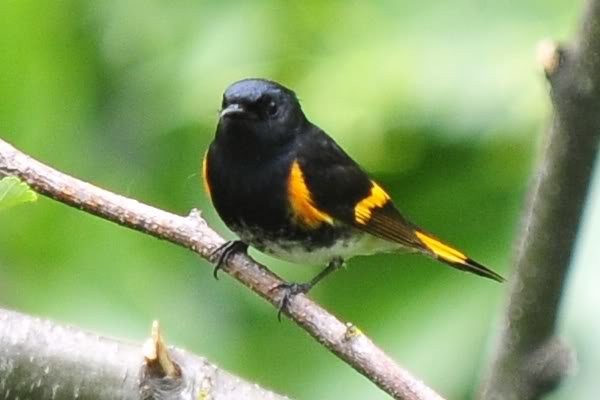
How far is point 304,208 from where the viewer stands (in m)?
2.20

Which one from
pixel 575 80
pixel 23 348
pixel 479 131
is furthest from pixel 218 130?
pixel 575 80

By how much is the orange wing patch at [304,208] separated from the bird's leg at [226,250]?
116mm

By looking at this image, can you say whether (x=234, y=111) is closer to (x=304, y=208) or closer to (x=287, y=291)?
(x=304, y=208)

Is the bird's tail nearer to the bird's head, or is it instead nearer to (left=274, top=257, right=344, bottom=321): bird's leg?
(left=274, top=257, right=344, bottom=321): bird's leg

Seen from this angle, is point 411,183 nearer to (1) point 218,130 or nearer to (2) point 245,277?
(1) point 218,130

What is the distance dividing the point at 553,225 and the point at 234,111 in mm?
1288

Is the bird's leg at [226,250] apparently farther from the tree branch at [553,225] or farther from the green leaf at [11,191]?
the tree branch at [553,225]

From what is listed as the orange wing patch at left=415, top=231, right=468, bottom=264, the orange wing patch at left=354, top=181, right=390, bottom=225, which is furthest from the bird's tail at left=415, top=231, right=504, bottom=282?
the orange wing patch at left=354, top=181, right=390, bottom=225

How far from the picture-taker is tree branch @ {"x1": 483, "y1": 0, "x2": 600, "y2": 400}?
2.82 feet

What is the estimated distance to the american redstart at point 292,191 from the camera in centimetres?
217

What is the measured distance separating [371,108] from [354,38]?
0.13 metres

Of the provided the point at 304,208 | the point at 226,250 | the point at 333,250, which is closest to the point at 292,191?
the point at 304,208

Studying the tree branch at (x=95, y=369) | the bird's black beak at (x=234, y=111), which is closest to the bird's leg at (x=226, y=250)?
the bird's black beak at (x=234, y=111)

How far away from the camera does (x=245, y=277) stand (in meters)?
1.89
